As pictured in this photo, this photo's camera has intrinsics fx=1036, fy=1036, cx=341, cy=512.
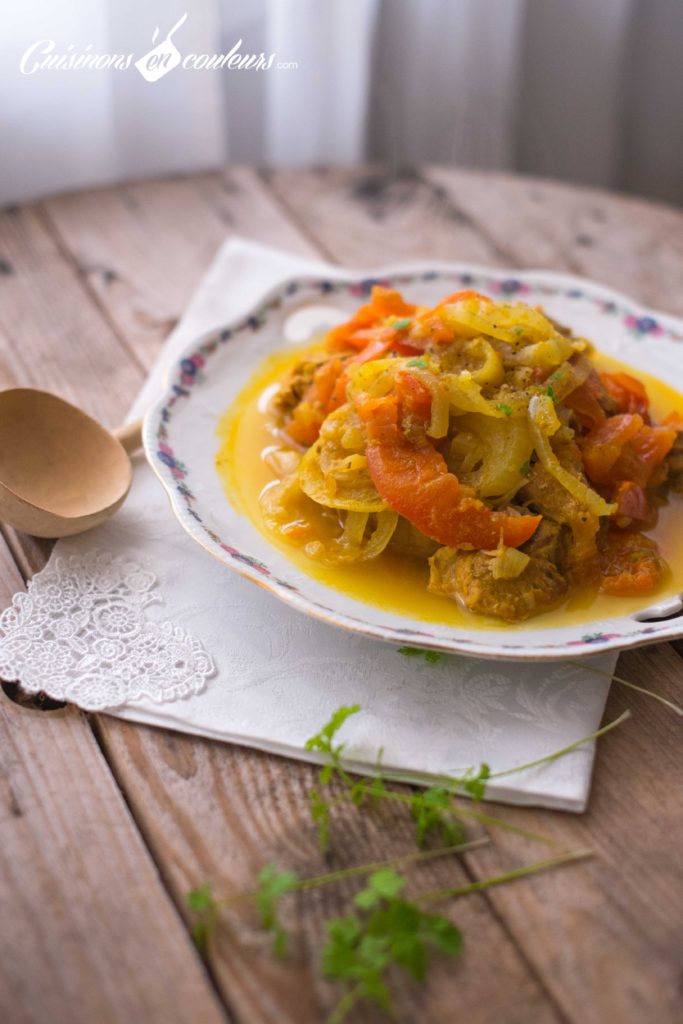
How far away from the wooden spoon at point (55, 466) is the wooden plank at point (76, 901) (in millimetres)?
489

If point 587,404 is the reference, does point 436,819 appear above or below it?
below

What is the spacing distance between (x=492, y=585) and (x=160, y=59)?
9.95ft

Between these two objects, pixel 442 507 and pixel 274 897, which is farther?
pixel 442 507

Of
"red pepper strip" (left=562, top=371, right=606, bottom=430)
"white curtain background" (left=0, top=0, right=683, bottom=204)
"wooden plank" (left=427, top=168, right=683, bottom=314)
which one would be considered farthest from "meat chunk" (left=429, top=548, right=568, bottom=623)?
"white curtain background" (left=0, top=0, right=683, bottom=204)

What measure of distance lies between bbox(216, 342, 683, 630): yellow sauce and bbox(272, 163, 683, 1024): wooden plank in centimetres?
14

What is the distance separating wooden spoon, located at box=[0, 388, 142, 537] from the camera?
7.60 feet

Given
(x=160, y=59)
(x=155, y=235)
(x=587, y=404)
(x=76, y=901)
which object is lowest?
(x=76, y=901)

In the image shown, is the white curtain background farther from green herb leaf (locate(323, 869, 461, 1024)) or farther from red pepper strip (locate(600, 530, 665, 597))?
green herb leaf (locate(323, 869, 461, 1024))

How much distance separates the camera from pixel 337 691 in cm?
204

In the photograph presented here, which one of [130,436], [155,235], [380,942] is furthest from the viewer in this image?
[155,235]

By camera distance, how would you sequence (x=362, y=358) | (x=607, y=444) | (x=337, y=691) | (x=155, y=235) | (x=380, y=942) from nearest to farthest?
(x=380, y=942) → (x=337, y=691) → (x=607, y=444) → (x=362, y=358) → (x=155, y=235)

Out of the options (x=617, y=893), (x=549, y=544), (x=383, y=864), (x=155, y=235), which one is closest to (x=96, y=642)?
(x=383, y=864)

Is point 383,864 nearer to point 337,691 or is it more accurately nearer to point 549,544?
point 337,691

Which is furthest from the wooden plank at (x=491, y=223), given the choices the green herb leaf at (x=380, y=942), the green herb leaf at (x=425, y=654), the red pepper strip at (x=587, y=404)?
the green herb leaf at (x=380, y=942)
